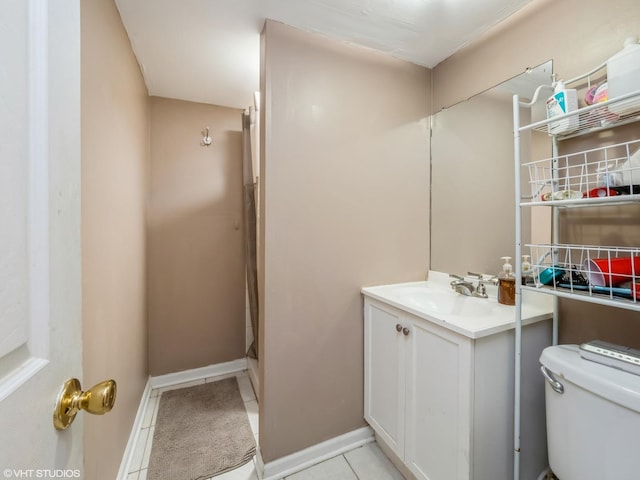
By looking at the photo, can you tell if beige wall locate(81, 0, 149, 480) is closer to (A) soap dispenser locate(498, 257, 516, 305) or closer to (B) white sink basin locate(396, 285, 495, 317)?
(B) white sink basin locate(396, 285, 495, 317)

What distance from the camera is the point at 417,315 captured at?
1227 mm

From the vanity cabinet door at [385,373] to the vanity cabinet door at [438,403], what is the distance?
6 cm

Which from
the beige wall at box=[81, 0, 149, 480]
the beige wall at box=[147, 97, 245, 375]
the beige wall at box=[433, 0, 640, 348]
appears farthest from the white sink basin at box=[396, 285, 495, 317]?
the beige wall at box=[147, 97, 245, 375]

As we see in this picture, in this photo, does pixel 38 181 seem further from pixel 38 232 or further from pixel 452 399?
pixel 452 399

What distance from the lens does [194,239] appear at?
231 centimetres

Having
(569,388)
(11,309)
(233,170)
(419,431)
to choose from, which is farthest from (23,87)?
(233,170)

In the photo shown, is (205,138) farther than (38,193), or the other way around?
(205,138)

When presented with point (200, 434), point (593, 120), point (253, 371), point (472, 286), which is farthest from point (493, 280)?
point (200, 434)

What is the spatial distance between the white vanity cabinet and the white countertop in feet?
0.14

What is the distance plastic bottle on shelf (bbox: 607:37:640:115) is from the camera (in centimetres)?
88

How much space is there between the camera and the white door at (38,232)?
33 cm

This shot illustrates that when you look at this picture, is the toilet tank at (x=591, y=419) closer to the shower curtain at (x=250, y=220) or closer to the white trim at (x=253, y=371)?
the white trim at (x=253, y=371)

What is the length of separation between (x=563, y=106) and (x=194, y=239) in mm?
2411

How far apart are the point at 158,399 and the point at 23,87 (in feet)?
7.65
